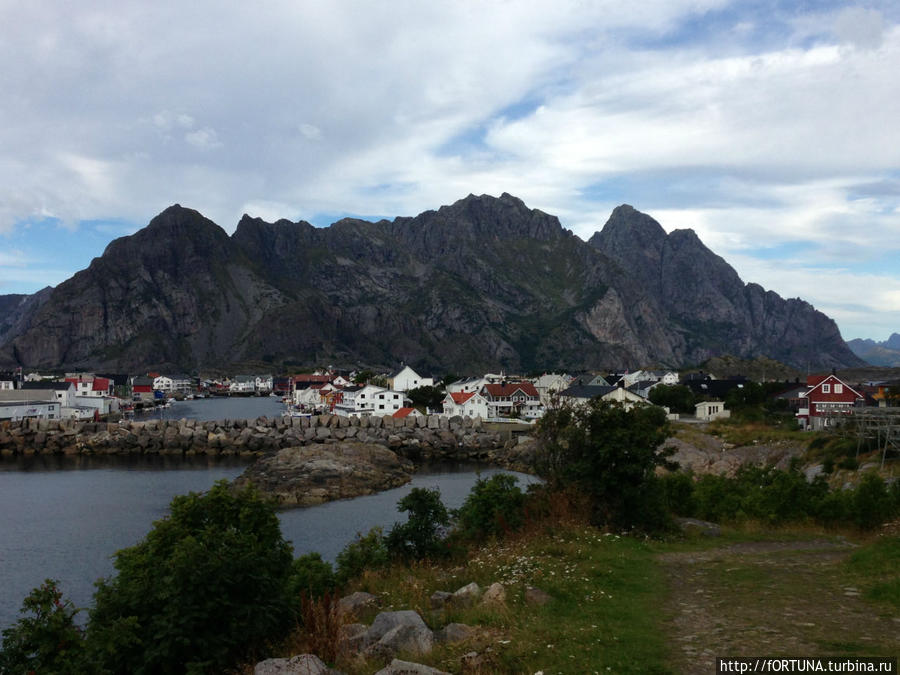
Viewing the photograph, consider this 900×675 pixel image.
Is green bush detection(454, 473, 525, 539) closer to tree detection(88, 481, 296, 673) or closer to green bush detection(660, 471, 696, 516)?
green bush detection(660, 471, 696, 516)

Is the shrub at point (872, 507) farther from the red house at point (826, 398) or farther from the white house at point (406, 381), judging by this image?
the white house at point (406, 381)

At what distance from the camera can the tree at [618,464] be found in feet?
54.8

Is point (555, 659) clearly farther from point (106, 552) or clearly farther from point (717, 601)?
point (106, 552)

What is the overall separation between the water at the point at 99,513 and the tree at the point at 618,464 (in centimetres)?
1179

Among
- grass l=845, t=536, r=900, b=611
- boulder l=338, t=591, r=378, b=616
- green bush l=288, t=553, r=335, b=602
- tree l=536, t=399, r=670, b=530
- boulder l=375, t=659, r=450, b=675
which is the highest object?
tree l=536, t=399, r=670, b=530

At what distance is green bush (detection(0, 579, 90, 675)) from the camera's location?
8961 mm

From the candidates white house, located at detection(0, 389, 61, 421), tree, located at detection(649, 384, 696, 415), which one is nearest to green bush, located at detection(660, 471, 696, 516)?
tree, located at detection(649, 384, 696, 415)

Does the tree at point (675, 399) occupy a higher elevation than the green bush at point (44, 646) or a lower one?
higher

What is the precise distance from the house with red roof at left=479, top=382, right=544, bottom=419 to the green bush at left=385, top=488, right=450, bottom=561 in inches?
3153

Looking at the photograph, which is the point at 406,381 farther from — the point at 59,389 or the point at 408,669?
the point at 408,669

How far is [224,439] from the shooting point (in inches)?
2832

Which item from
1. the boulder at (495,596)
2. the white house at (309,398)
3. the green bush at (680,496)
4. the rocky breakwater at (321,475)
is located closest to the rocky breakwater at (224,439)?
the rocky breakwater at (321,475)

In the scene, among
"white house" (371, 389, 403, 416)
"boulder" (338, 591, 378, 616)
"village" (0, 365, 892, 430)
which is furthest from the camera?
"white house" (371, 389, 403, 416)

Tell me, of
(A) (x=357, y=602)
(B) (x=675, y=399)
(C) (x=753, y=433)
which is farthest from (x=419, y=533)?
(B) (x=675, y=399)
